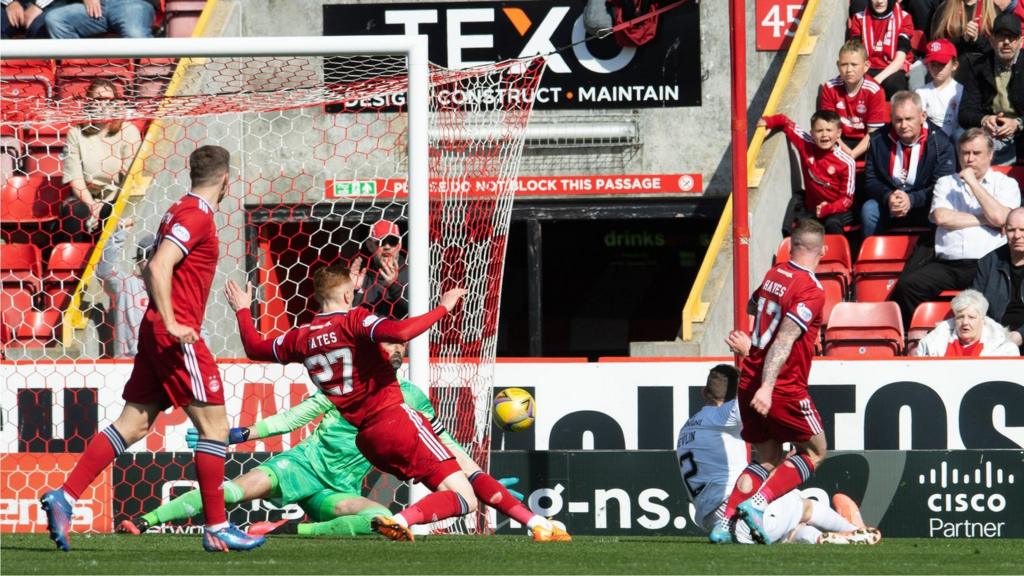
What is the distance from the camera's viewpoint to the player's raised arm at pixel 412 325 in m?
7.46

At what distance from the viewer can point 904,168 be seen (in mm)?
12531

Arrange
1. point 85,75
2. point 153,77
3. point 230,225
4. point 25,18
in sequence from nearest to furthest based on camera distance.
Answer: point 230,225, point 85,75, point 153,77, point 25,18

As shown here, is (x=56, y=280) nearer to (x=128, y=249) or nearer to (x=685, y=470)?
(x=128, y=249)

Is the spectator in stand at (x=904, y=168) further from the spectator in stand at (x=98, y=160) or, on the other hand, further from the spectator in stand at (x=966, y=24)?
the spectator in stand at (x=98, y=160)

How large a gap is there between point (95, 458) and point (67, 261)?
5.71 m

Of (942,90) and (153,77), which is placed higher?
(153,77)

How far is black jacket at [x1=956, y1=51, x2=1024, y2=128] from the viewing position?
42.2 feet

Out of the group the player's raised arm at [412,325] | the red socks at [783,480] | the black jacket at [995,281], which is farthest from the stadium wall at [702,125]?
the player's raised arm at [412,325]

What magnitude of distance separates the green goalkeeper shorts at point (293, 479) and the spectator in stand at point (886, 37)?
666cm

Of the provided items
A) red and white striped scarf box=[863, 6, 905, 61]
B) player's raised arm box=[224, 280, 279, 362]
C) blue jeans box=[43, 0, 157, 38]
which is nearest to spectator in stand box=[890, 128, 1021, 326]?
red and white striped scarf box=[863, 6, 905, 61]

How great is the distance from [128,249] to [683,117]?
4.91 m

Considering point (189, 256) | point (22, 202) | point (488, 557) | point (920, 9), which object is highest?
point (920, 9)

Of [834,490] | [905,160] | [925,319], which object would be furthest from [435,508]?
[905,160]

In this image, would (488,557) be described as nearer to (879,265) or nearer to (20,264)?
(879,265)
